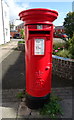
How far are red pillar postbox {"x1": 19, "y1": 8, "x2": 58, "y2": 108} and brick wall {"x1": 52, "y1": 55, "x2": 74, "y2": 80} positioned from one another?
1657mm

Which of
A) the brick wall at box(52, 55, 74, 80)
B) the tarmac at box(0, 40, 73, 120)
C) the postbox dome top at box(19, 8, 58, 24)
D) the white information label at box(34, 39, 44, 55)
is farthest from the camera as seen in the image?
the brick wall at box(52, 55, 74, 80)

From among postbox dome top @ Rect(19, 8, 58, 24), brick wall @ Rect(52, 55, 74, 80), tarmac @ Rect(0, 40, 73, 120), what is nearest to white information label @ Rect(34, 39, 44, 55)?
postbox dome top @ Rect(19, 8, 58, 24)

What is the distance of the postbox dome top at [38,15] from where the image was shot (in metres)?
2.03

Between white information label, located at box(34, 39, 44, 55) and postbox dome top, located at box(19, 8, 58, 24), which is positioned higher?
postbox dome top, located at box(19, 8, 58, 24)

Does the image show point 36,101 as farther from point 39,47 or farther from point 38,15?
point 38,15

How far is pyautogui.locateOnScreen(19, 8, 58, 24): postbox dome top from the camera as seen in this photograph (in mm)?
2033

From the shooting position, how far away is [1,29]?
1589cm

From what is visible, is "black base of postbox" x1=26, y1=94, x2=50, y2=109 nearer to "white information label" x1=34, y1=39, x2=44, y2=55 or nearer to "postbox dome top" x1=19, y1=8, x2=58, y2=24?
"white information label" x1=34, y1=39, x2=44, y2=55

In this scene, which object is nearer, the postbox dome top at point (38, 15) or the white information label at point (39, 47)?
the postbox dome top at point (38, 15)

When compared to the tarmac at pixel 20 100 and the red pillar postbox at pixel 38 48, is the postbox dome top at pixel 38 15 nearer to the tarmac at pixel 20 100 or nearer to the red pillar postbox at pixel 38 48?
the red pillar postbox at pixel 38 48

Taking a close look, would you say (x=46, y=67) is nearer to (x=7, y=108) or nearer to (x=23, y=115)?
(x=23, y=115)

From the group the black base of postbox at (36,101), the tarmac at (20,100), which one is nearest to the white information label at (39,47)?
the black base of postbox at (36,101)

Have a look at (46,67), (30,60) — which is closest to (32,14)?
(30,60)

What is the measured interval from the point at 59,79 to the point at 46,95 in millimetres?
1691
